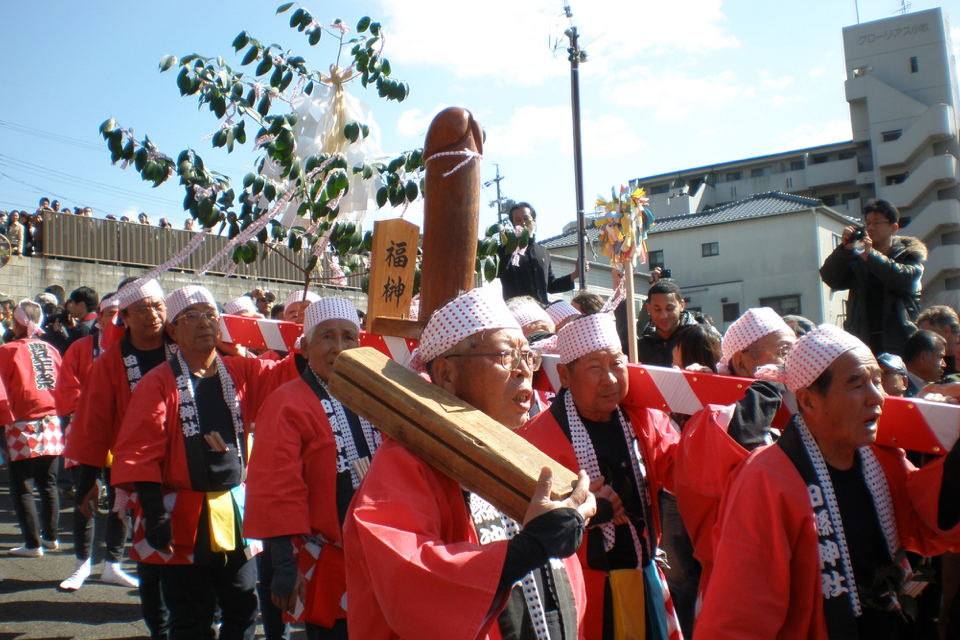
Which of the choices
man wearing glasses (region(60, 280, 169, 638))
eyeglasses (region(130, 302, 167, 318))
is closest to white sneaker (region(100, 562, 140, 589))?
man wearing glasses (region(60, 280, 169, 638))

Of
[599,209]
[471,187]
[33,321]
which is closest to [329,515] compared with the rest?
[471,187]

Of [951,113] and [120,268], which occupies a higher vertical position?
[951,113]

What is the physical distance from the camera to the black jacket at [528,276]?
6766 millimetres

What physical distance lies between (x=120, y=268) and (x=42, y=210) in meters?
1.80

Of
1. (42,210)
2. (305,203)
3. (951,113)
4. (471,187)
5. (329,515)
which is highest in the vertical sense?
(951,113)

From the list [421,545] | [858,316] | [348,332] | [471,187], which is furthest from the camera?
[858,316]

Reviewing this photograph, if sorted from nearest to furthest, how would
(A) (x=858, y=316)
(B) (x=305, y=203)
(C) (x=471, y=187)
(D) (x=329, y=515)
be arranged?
(C) (x=471, y=187) < (D) (x=329, y=515) < (B) (x=305, y=203) < (A) (x=858, y=316)

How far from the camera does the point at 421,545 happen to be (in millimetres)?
1697

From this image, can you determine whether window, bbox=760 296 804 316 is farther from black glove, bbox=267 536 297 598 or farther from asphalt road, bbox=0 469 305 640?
black glove, bbox=267 536 297 598

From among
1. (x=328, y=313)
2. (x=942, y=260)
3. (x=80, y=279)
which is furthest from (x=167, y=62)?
(x=942, y=260)

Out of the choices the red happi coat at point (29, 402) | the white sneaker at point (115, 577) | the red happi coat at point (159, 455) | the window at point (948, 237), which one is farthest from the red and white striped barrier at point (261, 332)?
the window at point (948, 237)

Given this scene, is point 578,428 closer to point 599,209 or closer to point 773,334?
point 773,334

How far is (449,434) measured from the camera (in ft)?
5.82

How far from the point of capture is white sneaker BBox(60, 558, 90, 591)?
6023 millimetres
